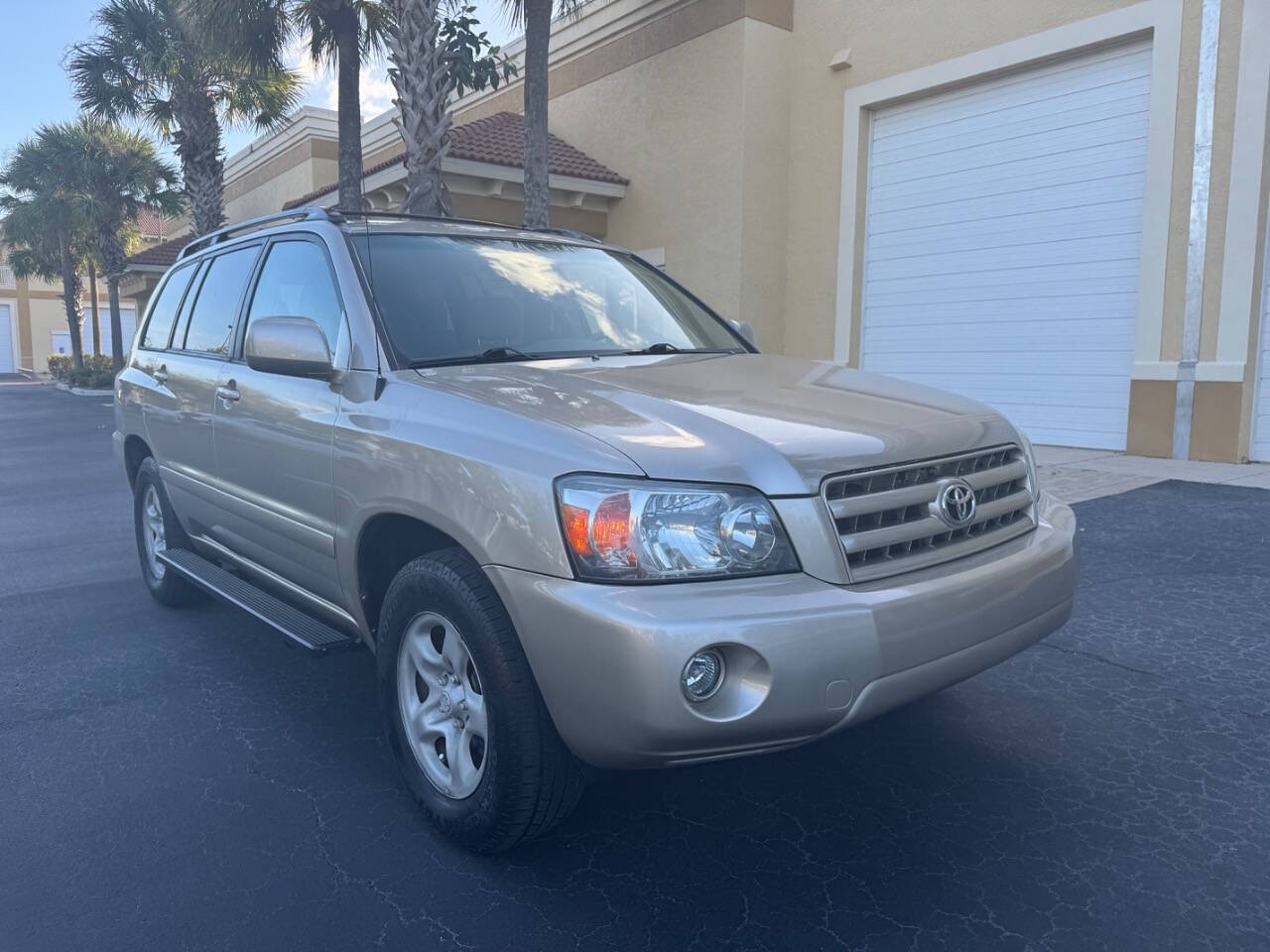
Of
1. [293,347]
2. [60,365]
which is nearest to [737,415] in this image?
[293,347]

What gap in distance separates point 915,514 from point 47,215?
3985cm

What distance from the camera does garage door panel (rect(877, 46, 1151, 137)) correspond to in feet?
32.6

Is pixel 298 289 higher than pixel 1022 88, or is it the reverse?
pixel 1022 88

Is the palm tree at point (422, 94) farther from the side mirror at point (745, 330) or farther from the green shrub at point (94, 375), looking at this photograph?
the green shrub at point (94, 375)

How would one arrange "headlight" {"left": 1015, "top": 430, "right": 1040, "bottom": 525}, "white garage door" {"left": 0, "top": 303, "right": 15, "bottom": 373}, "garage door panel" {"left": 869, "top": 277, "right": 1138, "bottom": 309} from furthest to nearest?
"white garage door" {"left": 0, "top": 303, "right": 15, "bottom": 373}, "garage door panel" {"left": 869, "top": 277, "right": 1138, "bottom": 309}, "headlight" {"left": 1015, "top": 430, "right": 1040, "bottom": 525}

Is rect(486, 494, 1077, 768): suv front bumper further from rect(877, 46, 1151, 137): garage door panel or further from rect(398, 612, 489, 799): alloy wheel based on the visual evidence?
rect(877, 46, 1151, 137): garage door panel

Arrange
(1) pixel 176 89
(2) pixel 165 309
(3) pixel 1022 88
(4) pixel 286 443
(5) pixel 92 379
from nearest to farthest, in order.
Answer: (4) pixel 286 443 → (2) pixel 165 309 → (3) pixel 1022 88 → (1) pixel 176 89 → (5) pixel 92 379

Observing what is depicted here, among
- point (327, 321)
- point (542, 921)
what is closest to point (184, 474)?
point (327, 321)

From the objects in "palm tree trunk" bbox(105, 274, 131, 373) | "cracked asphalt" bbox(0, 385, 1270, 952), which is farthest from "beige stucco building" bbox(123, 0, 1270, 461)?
"palm tree trunk" bbox(105, 274, 131, 373)

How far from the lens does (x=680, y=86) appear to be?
13.9 m

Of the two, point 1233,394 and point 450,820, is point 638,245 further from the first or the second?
point 450,820

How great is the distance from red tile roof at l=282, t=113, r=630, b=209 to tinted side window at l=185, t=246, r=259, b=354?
8783mm

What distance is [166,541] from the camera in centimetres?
505

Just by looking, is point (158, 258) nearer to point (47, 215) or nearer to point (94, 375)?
point (94, 375)
